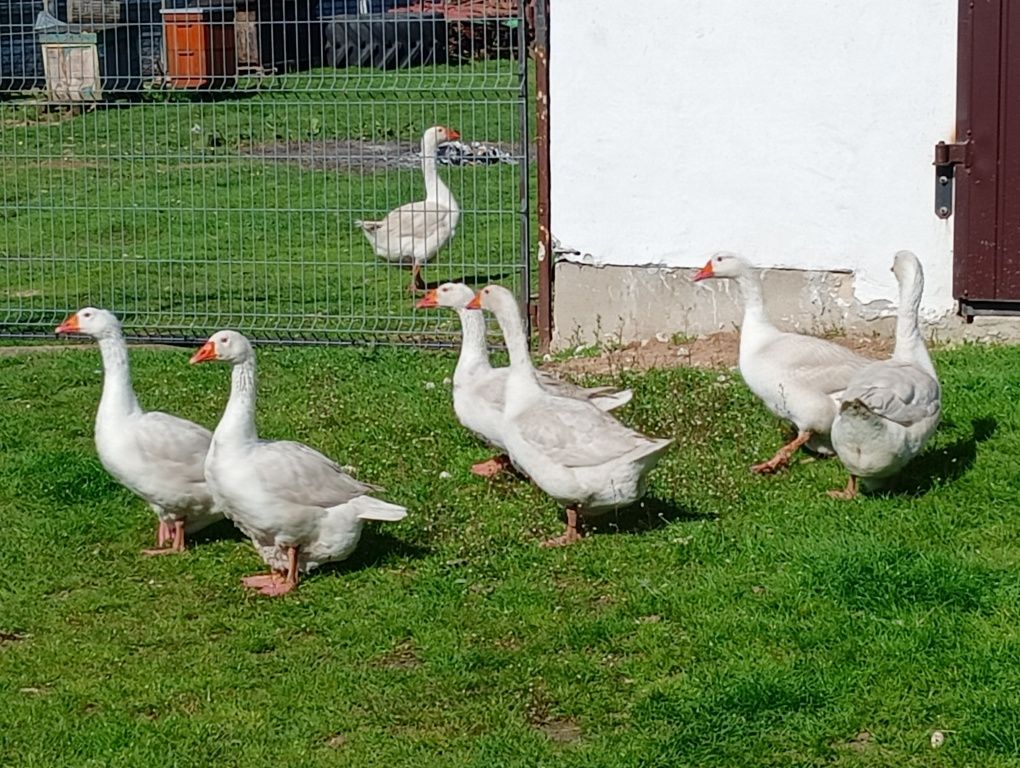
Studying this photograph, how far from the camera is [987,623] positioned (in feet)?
20.2

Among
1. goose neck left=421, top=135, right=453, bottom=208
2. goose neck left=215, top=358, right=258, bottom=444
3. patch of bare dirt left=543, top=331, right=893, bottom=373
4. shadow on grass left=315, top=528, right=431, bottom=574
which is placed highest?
goose neck left=421, top=135, right=453, bottom=208

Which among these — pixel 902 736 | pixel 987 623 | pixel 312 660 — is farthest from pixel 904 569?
pixel 312 660

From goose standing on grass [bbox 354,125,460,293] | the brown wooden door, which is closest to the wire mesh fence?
goose standing on grass [bbox 354,125,460,293]

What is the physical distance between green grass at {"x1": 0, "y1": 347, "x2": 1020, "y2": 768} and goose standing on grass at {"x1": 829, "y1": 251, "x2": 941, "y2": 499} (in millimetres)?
242

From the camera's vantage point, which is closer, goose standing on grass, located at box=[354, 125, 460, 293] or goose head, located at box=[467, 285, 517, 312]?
goose head, located at box=[467, 285, 517, 312]

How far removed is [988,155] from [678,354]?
2.14 m

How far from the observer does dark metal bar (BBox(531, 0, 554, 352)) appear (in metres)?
10.6

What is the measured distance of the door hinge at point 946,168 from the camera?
9.95 meters

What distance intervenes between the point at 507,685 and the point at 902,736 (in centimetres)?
133

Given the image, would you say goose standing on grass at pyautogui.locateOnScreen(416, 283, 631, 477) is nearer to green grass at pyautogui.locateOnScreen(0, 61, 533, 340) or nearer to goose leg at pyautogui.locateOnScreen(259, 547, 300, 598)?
goose leg at pyautogui.locateOnScreen(259, 547, 300, 598)

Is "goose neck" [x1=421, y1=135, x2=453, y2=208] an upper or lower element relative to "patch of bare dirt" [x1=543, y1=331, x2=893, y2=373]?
upper

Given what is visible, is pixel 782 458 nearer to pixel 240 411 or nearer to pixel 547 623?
pixel 547 623

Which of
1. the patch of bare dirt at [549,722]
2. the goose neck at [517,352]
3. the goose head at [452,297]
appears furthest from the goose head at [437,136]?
the patch of bare dirt at [549,722]

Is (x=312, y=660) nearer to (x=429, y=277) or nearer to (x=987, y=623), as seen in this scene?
(x=987, y=623)
